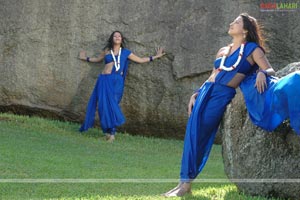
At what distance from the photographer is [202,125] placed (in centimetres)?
564

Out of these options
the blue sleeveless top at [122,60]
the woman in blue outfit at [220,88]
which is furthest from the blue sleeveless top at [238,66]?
the blue sleeveless top at [122,60]

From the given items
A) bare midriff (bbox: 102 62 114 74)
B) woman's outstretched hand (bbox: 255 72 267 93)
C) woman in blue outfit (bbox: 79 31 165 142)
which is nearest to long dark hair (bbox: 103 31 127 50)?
woman in blue outfit (bbox: 79 31 165 142)

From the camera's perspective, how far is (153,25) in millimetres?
10727

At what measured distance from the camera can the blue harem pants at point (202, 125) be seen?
559 centimetres

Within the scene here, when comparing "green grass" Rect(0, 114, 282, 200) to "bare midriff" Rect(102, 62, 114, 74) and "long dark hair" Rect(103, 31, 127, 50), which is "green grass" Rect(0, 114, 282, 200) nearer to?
"bare midriff" Rect(102, 62, 114, 74)

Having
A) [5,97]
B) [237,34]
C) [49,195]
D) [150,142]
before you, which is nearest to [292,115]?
[237,34]

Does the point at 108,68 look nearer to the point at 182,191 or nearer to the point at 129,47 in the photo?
the point at 129,47

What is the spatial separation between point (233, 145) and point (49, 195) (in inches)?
65.0

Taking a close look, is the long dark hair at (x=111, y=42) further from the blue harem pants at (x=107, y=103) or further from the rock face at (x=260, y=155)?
the rock face at (x=260, y=155)

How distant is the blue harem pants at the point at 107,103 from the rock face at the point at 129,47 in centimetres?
52

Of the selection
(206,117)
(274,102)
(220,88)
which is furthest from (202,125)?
(274,102)

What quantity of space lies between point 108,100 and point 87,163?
2715mm

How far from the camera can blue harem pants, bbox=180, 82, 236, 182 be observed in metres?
5.59

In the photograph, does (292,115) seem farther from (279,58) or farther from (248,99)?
(279,58)
